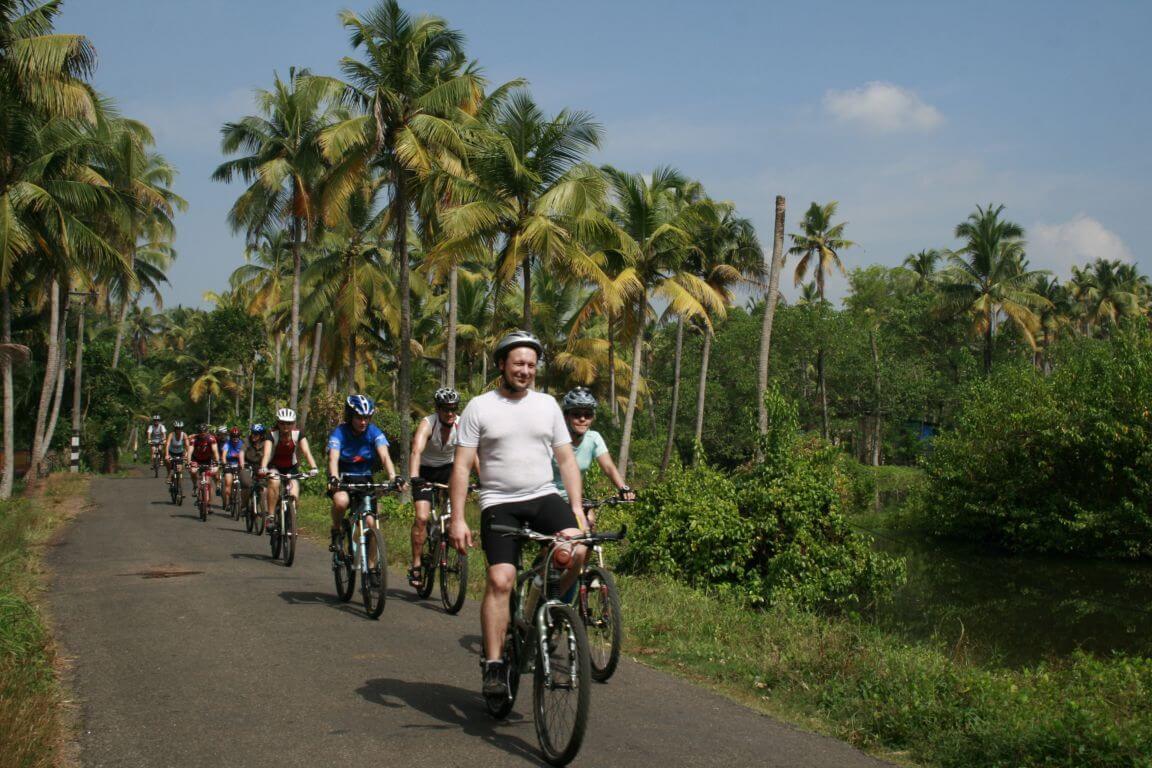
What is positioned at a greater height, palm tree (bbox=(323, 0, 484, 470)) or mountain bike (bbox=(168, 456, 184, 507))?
palm tree (bbox=(323, 0, 484, 470))

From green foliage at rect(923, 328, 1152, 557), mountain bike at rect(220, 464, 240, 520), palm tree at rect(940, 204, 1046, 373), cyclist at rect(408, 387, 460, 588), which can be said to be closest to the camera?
cyclist at rect(408, 387, 460, 588)

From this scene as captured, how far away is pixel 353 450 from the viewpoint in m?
9.84

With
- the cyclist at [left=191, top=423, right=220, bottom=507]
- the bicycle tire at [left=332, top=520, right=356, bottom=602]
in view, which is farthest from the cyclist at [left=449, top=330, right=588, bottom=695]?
the cyclist at [left=191, top=423, right=220, bottom=507]

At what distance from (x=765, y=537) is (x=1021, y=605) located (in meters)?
8.34

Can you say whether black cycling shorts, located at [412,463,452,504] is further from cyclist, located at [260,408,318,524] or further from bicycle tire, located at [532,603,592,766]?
bicycle tire, located at [532,603,592,766]

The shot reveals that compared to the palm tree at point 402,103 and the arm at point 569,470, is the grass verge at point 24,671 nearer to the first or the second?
the arm at point 569,470

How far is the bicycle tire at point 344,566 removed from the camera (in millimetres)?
9695

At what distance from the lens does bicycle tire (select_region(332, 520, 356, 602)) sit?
31.8 feet

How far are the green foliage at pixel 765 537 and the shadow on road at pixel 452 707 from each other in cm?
637

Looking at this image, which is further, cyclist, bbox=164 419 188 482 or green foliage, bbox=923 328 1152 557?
cyclist, bbox=164 419 188 482

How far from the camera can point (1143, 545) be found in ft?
80.7

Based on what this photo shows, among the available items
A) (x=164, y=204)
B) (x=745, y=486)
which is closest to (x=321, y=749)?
(x=745, y=486)

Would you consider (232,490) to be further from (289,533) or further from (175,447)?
(289,533)

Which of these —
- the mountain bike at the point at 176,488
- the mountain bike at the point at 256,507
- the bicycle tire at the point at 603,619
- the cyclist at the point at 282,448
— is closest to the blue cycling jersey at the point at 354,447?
the bicycle tire at the point at 603,619
